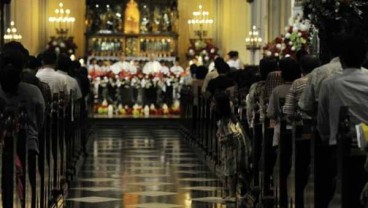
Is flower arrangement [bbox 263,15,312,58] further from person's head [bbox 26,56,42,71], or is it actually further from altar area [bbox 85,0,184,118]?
altar area [bbox 85,0,184,118]

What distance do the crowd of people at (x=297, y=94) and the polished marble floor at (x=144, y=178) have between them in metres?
0.59

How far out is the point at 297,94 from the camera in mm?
10977

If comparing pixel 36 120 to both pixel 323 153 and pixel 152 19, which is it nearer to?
pixel 323 153

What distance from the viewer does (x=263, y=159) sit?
1102 centimetres

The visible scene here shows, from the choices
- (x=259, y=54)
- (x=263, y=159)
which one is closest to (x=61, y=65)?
(x=263, y=159)

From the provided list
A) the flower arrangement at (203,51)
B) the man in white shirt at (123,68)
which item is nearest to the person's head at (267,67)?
the man in white shirt at (123,68)

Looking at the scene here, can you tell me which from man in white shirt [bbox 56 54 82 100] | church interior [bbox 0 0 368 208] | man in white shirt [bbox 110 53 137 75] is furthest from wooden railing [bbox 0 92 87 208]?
man in white shirt [bbox 110 53 137 75]

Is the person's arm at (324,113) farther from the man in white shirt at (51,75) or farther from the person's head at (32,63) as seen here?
the man in white shirt at (51,75)

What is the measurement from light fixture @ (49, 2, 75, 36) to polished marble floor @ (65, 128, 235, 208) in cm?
1621

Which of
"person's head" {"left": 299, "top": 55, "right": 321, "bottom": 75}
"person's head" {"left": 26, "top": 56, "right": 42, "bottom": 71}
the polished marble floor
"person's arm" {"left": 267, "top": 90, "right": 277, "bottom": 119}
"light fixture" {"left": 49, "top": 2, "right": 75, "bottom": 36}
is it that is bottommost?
the polished marble floor

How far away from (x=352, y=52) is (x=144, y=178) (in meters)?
8.16

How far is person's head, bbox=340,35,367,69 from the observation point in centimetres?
783

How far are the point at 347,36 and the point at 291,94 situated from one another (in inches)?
125

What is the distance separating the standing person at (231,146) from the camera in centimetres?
1248
